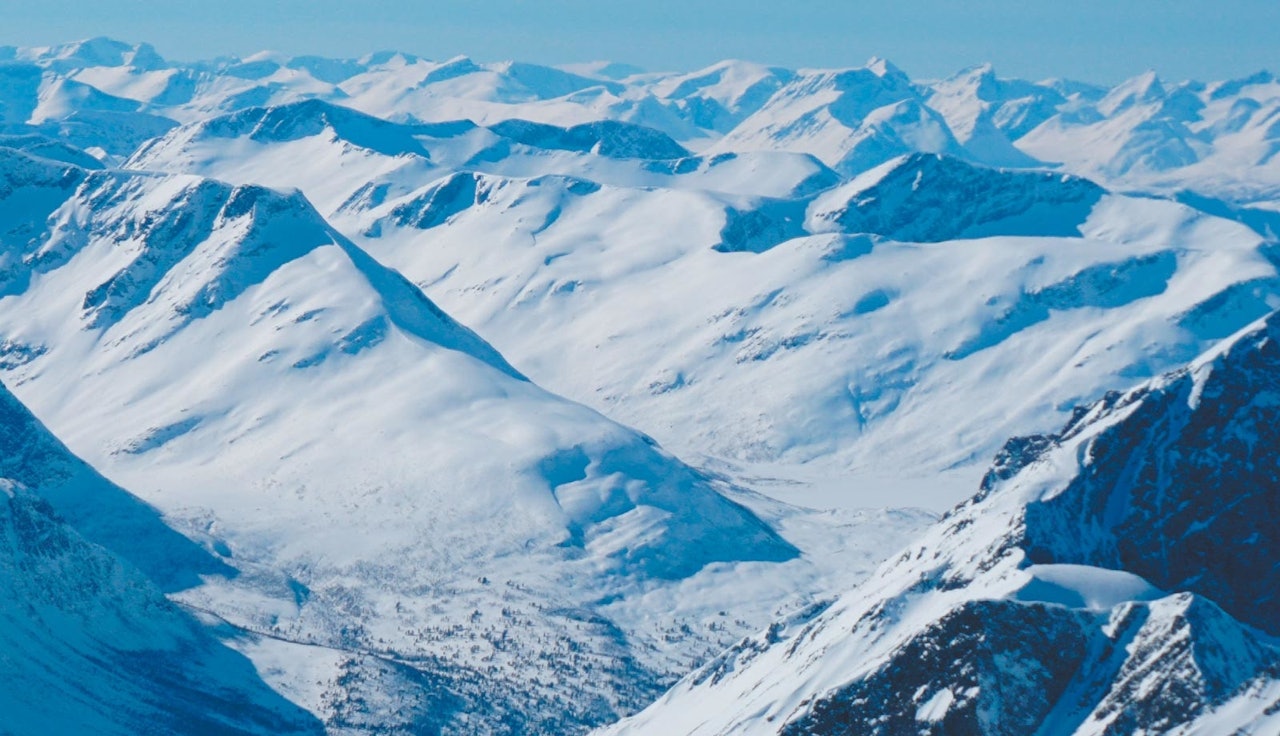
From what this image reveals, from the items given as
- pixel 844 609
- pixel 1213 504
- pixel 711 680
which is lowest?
pixel 711 680

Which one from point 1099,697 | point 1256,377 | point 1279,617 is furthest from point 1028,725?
point 1256,377

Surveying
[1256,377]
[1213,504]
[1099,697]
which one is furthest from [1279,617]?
[1099,697]

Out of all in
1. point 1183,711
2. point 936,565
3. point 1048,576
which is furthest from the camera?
point 936,565

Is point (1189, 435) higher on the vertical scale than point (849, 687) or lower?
higher

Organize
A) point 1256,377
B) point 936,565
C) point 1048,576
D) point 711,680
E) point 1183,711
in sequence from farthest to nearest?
point 711,680 → point 1256,377 → point 936,565 → point 1048,576 → point 1183,711

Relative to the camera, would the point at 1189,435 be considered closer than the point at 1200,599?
No

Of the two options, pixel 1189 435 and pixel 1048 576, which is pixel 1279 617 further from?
pixel 1048 576
